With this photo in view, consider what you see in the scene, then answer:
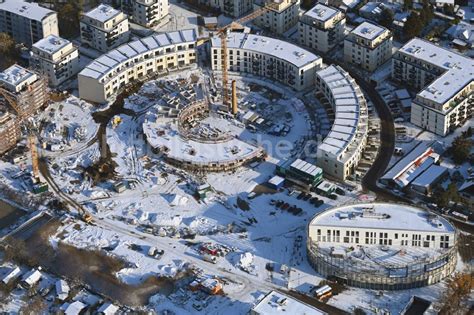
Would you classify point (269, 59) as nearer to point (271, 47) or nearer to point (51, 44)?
point (271, 47)

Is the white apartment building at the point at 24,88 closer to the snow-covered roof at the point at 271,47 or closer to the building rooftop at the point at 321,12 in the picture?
the snow-covered roof at the point at 271,47

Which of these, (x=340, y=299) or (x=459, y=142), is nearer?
(x=340, y=299)

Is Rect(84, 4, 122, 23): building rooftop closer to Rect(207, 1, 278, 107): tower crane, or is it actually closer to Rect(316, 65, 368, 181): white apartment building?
Rect(207, 1, 278, 107): tower crane

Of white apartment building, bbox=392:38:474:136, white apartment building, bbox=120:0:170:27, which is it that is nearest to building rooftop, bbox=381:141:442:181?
white apartment building, bbox=392:38:474:136

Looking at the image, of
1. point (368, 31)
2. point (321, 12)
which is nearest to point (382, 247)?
point (368, 31)

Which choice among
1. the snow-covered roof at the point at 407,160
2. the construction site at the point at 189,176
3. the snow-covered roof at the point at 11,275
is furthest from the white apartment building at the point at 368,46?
the snow-covered roof at the point at 11,275

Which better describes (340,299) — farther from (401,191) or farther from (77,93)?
(77,93)

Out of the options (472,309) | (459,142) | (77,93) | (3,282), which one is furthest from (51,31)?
(472,309)
